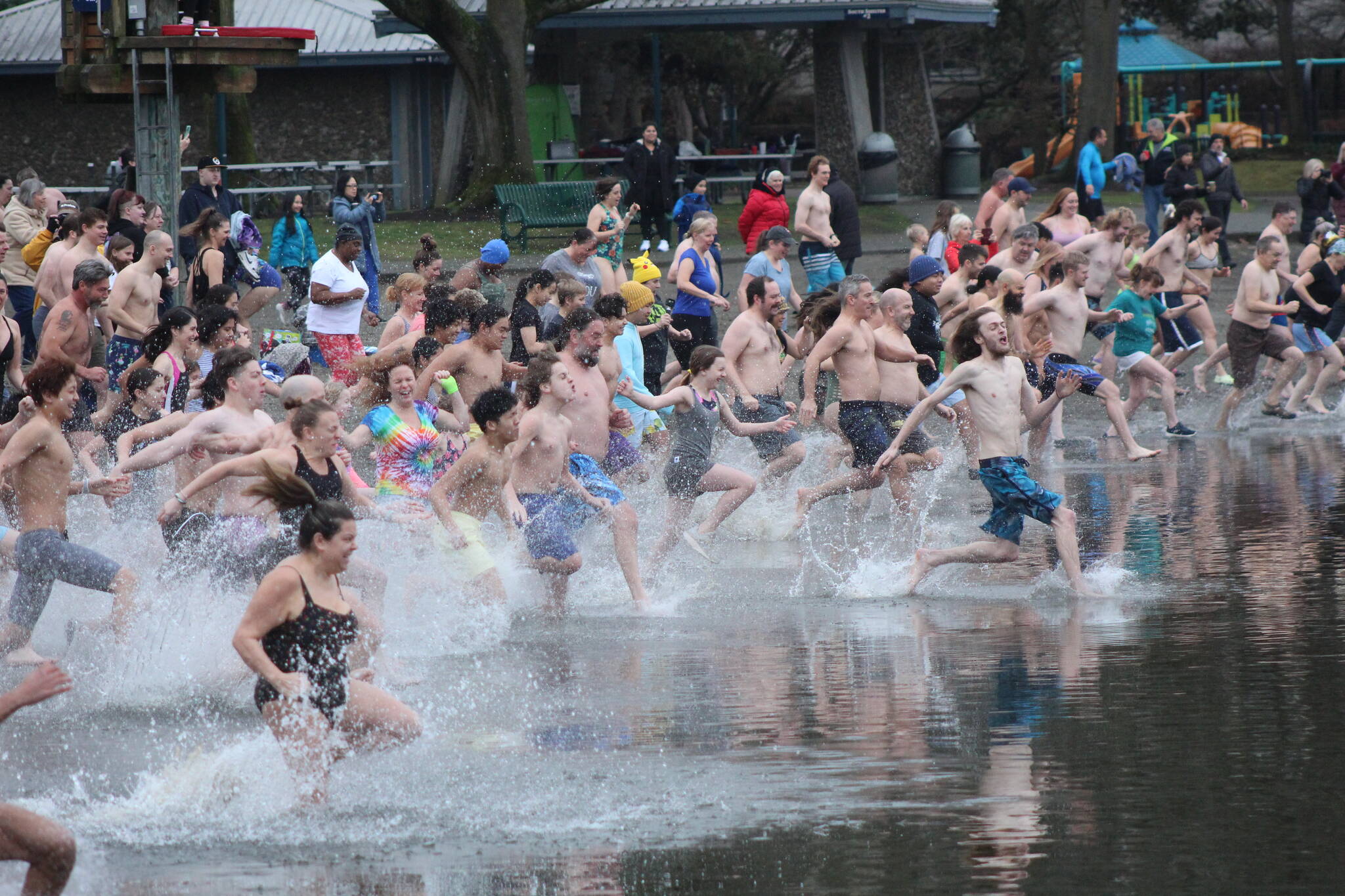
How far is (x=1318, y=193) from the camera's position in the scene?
69.0 ft

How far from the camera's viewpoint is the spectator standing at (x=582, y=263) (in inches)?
503

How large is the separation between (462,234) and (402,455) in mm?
14251

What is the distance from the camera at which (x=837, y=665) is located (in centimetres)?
759

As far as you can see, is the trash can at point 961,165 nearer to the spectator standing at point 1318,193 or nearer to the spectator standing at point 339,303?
the spectator standing at point 1318,193

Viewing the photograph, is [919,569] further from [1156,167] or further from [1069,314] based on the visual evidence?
[1156,167]

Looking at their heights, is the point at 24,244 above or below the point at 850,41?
below

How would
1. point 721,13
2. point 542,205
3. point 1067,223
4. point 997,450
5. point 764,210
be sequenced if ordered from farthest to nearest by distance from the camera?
point 721,13, point 542,205, point 764,210, point 1067,223, point 997,450

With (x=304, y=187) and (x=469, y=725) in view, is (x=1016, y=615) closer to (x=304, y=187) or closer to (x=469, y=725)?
(x=469, y=725)

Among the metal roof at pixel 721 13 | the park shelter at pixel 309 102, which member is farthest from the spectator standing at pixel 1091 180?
the park shelter at pixel 309 102

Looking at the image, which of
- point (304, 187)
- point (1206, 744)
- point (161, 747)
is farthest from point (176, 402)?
point (304, 187)

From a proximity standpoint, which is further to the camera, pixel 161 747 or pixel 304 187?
pixel 304 187

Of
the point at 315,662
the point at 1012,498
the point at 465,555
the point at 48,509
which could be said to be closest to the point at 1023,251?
the point at 1012,498

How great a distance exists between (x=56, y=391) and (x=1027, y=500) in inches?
182

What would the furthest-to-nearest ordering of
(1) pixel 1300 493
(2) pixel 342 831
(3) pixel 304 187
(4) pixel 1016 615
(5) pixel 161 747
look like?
(3) pixel 304 187 < (1) pixel 1300 493 < (4) pixel 1016 615 < (5) pixel 161 747 < (2) pixel 342 831
